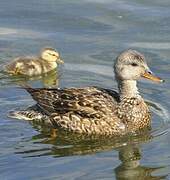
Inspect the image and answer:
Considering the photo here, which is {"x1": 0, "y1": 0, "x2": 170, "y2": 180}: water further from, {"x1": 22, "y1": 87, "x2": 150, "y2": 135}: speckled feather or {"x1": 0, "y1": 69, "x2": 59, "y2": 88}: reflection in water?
{"x1": 22, "y1": 87, "x2": 150, "y2": 135}: speckled feather

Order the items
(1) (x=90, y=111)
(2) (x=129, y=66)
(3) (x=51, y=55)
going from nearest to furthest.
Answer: (1) (x=90, y=111) → (2) (x=129, y=66) → (3) (x=51, y=55)

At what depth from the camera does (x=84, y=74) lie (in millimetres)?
9023

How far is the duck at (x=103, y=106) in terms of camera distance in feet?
25.2

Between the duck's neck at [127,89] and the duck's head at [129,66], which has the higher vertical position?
the duck's head at [129,66]

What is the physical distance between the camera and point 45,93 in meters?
7.90

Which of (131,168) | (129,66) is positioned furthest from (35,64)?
(131,168)

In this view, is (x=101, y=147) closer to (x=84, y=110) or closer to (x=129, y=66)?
(x=84, y=110)

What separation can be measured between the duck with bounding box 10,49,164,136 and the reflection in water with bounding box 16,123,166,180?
11 cm

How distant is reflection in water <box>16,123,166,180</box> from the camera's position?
661 cm

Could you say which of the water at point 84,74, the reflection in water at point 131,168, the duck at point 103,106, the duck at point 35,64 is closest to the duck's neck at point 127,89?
the duck at point 103,106

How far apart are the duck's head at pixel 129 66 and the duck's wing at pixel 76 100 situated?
0.84ft

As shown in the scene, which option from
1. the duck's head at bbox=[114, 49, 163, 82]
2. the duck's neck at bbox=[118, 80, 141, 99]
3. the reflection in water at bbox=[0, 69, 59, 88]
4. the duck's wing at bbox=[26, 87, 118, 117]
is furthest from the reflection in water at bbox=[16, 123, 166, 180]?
the reflection in water at bbox=[0, 69, 59, 88]

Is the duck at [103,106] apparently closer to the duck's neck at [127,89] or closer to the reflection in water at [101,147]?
the duck's neck at [127,89]

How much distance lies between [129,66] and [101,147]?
0.98 metres
